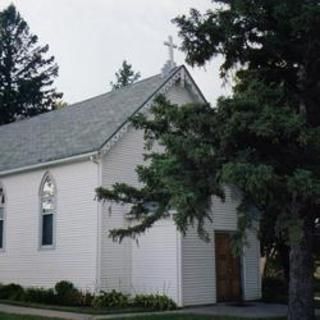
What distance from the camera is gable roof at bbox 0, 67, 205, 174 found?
2302 cm

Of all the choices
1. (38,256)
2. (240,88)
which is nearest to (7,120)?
(38,256)

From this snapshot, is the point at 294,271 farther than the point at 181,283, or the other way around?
the point at 181,283

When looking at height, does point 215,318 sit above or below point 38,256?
below

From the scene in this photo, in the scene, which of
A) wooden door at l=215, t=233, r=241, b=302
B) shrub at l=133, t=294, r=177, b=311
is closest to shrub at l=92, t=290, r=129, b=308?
shrub at l=133, t=294, r=177, b=311

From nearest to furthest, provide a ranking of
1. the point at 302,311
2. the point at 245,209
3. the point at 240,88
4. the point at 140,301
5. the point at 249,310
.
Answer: the point at 245,209 < the point at 302,311 < the point at 240,88 < the point at 249,310 < the point at 140,301

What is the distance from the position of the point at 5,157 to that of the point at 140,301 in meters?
10.3

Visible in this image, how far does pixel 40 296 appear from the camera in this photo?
69.7 feet

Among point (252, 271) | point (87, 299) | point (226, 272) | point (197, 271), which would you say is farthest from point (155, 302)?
point (252, 271)

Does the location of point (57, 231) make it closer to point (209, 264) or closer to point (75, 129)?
point (75, 129)

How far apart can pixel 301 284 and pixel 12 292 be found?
12.2 metres

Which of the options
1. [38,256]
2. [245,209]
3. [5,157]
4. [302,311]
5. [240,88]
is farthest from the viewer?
[5,157]

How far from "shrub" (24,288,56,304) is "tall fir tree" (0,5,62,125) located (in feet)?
99.1

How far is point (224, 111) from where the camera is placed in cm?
1389

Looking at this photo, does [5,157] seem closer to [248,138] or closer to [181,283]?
[181,283]
